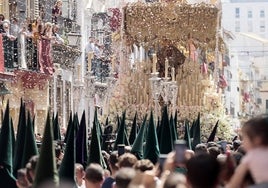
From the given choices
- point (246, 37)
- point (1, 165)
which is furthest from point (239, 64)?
point (1, 165)

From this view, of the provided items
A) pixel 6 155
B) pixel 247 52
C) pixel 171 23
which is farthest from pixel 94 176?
pixel 247 52

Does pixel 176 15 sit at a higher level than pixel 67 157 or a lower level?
higher

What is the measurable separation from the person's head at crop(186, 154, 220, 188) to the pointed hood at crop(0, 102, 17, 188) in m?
4.58

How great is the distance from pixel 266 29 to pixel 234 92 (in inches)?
1280

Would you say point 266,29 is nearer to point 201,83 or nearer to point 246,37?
point 246,37

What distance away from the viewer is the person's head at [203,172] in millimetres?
6188

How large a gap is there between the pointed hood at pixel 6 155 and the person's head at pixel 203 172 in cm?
458

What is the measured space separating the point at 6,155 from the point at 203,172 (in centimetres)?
508

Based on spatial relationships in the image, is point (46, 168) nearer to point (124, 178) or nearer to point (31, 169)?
point (31, 169)

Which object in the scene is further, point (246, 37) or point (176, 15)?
point (246, 37)

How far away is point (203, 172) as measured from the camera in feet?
20.5

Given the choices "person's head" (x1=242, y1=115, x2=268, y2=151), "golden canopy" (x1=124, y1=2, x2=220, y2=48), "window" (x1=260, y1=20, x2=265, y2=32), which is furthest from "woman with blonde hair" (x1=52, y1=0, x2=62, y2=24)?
"window" (x1=260, y1=20, x2=265, y2=32)

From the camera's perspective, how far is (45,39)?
36.3 m

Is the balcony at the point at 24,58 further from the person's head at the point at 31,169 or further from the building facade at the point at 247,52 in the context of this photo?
the building facade at the point at 247,52
